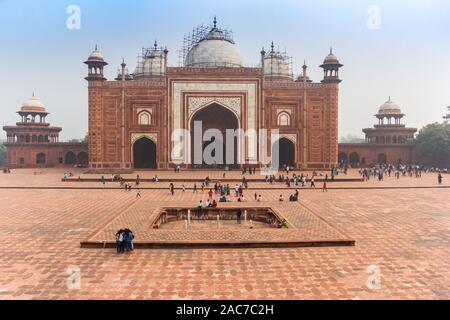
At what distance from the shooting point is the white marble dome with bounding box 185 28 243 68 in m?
30.7

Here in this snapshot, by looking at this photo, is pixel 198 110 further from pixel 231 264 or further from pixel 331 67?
pixel 231 264

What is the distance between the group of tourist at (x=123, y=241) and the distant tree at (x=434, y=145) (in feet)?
107

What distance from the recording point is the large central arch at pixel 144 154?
1133 inches

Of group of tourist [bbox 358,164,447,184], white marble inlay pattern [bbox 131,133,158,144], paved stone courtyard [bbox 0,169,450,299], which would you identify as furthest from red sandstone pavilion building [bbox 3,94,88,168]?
group of tourist [bbox 358,164,447,184]

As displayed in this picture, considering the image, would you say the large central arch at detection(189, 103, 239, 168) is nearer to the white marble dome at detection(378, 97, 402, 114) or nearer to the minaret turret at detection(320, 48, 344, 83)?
the minaret turret at detection(320, 48, 344, 83)

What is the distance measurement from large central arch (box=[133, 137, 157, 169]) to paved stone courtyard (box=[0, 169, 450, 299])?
17.0 m

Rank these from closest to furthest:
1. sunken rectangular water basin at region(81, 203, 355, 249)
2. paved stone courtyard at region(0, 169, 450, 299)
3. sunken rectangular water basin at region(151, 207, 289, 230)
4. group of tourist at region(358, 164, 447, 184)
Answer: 1. paved stone courtyard at region(0, 169, 450, 299)
2. sunken rectangular water basin at region(81, 203, 355, 249)
3. sunken rectangular water basin at region(151, 207, 289, 230)
4. group of tourist at region(358, 164, 447, 184)

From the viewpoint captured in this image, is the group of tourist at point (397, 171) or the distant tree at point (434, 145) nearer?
the group of tourist at point (397, 171)

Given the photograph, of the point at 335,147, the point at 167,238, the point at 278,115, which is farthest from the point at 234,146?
the point at 167,238

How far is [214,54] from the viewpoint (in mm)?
30969

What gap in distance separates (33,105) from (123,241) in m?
33.3

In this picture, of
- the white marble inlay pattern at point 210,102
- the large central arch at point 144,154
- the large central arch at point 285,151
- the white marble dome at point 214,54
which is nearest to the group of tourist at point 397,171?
the large central arch at point 285,151

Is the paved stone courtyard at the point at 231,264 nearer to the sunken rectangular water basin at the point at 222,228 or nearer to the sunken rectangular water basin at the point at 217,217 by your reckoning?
the sunken rectangular water basin at the point at 222,228
